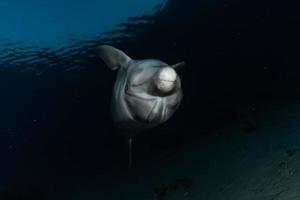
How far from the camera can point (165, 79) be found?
4723mm

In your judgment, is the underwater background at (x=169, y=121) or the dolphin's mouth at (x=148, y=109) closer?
the dolphin's mouth at (x=148, y=109)

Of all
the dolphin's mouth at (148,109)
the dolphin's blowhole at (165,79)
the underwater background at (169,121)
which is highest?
the dolphin's blowhole at (165,79)

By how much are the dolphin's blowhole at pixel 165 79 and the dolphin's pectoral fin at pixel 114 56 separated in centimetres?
182

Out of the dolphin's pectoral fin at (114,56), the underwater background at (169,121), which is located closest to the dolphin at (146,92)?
the dolphin's pectoral fin at (114,56)

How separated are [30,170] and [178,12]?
1657 cm

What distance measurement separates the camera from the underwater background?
41.6 feet

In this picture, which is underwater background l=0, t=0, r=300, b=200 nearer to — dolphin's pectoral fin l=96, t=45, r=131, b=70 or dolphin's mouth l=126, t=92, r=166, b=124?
dolphin's mouth l=126, t=92, r=166, b=124

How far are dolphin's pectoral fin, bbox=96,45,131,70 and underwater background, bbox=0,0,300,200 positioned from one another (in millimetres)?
3609

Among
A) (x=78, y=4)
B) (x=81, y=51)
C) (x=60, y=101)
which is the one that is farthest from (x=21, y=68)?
(x=60, y=101)

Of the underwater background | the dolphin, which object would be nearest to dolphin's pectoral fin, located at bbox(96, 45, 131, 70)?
the dolphin

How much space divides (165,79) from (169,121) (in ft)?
64.2

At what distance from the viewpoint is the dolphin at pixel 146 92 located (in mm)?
4855

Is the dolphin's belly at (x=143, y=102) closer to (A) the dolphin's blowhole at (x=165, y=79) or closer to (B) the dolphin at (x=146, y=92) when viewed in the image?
(B) the dolphin at (x=146, y=92)

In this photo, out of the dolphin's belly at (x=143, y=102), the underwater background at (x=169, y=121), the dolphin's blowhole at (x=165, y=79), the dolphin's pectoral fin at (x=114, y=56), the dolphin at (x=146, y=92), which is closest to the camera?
the dolphin's blowhole at (x=165, y=79)
